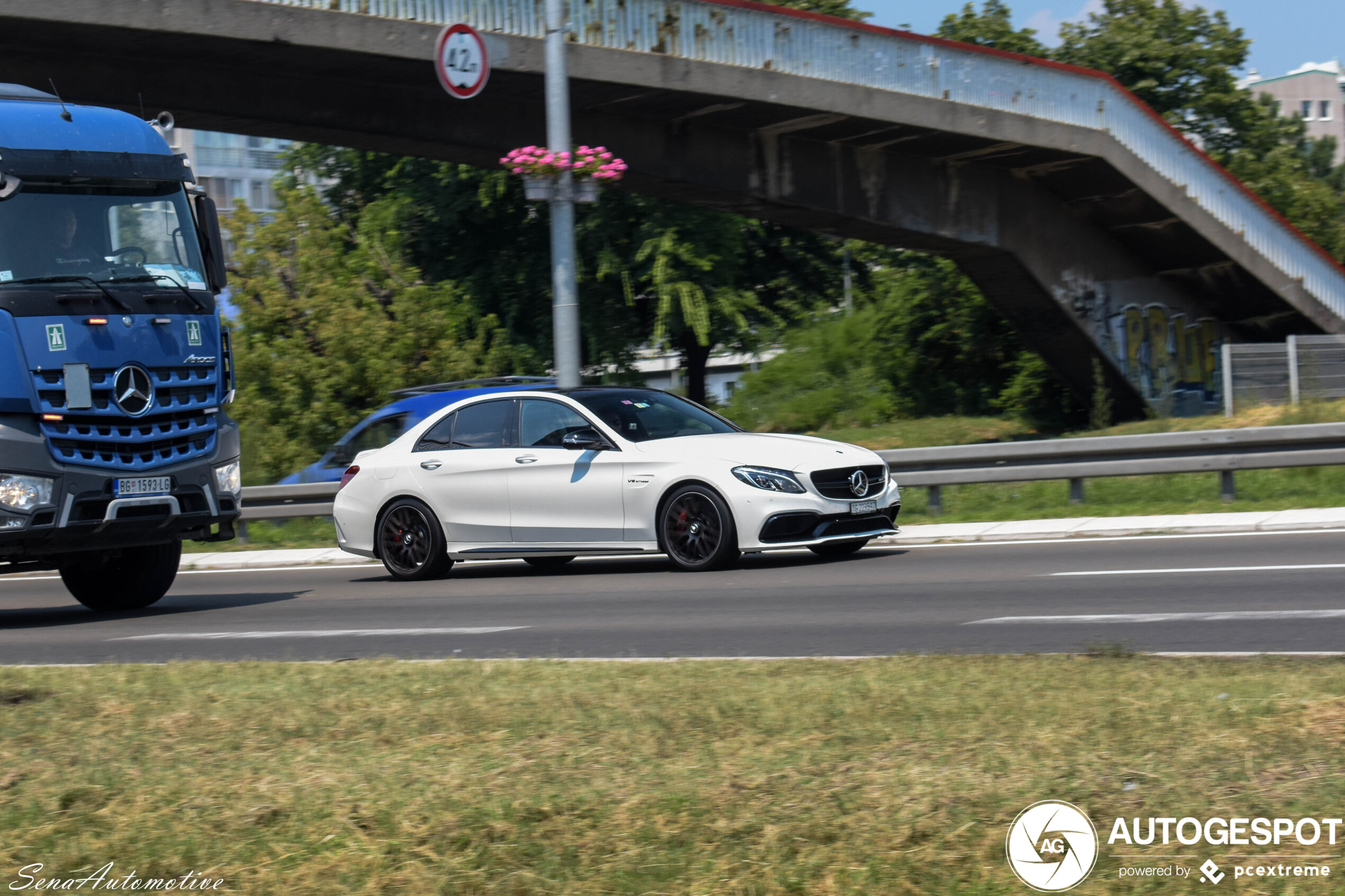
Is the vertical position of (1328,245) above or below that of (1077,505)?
above

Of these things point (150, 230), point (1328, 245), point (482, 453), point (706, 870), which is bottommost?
point (706, 870)

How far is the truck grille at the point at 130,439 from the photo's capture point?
1053 cm

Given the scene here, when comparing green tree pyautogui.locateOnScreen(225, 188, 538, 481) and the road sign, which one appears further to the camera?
green tree pyautogui.locateOnScreen(225, 188, 538, 481)

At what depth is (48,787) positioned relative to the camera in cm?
500

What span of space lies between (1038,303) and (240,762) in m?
24.2

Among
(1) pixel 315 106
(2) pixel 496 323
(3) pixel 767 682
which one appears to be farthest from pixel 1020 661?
(2) pixel 496 323

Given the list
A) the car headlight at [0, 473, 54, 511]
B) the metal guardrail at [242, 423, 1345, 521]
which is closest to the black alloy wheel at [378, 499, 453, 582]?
the car headlight at [0, 473, 54, 511]

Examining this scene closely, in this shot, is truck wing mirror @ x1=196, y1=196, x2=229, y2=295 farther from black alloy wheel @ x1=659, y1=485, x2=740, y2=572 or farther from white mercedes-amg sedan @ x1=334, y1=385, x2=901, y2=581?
black alloy wheel @ x1=659, y1=485, x2=740, y2=572

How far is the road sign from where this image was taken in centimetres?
1948

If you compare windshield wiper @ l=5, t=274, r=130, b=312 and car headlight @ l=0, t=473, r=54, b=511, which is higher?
windshield wiper @ l=5, t=274, r=130, b=312

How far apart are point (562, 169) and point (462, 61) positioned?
3575 mm

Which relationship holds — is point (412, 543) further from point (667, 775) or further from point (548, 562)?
point (667, 775)

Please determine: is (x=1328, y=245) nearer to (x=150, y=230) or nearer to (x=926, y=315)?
(x=926, y=315)

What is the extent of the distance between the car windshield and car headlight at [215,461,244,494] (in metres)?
2.97
